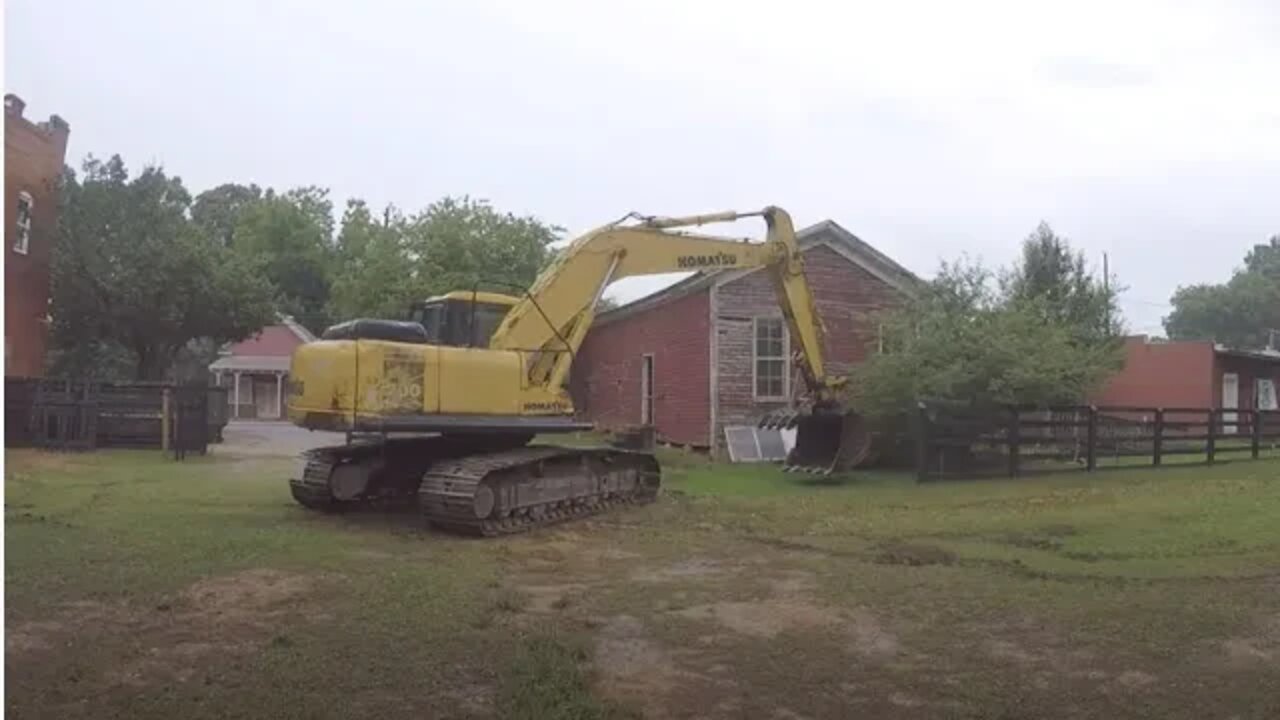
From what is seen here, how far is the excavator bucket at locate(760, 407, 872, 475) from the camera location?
17156mm

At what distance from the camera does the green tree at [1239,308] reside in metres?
51.8

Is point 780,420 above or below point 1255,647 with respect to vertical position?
above

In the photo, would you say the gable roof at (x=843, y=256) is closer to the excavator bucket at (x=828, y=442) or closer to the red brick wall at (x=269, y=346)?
the excavator bucket at (x=828, y=442)

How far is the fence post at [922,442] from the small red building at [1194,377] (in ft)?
55.0

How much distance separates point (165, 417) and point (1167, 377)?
2654 cm

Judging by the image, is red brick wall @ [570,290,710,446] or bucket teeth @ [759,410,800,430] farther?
red brick wall @ [570,290,710,446]

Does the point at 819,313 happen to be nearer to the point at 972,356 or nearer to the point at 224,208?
the point at 972,356

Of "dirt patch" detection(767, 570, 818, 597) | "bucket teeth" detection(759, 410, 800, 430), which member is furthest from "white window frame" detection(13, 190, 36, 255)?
"bucket teeth" detection(759, 410, 800, 430)

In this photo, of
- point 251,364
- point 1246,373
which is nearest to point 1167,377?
point 1246,373

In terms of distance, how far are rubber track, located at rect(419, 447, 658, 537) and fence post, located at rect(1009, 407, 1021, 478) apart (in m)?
7.32

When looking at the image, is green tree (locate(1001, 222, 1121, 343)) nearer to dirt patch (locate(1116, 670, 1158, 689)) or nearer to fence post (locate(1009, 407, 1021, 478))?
fence post (locate(1009, 407, 1021, 478))

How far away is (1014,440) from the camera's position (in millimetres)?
16641

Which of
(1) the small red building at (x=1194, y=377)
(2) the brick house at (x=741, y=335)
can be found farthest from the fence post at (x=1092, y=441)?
(1) the small red building at (x=1194, y=377)

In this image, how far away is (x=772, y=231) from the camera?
54.0 feet
